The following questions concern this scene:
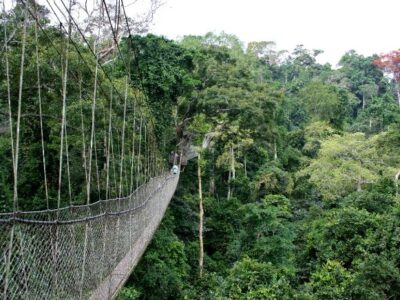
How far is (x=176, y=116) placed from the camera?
35.4 feet

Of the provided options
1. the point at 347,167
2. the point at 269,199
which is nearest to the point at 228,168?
the point at 269,199

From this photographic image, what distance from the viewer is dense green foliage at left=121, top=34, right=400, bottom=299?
21.6 ft

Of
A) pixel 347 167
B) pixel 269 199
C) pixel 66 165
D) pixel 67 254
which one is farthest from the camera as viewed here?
pixel 347 167

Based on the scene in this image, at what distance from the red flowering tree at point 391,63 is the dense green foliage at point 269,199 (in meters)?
3.46

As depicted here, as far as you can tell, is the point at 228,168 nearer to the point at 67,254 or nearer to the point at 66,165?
the point at 66,165

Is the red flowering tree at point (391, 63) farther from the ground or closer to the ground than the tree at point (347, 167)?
farther from the ground

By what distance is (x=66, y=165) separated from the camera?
681 centimetres

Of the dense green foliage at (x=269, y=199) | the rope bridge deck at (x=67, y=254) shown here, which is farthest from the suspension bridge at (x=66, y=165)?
the dense green foliage at (x=269, y=199)

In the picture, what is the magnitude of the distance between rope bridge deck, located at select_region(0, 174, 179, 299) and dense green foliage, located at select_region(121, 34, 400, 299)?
10.3ft

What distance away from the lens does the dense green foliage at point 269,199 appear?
21.6ft

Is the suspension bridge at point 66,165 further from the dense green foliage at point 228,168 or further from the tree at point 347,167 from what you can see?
the tree at point 347,167

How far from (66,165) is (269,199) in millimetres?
5501

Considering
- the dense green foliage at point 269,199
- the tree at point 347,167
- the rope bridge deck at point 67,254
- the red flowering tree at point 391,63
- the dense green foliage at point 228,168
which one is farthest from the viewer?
the red flowering tree at point 391,63

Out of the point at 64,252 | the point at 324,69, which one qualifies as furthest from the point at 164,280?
the point at 324,69
